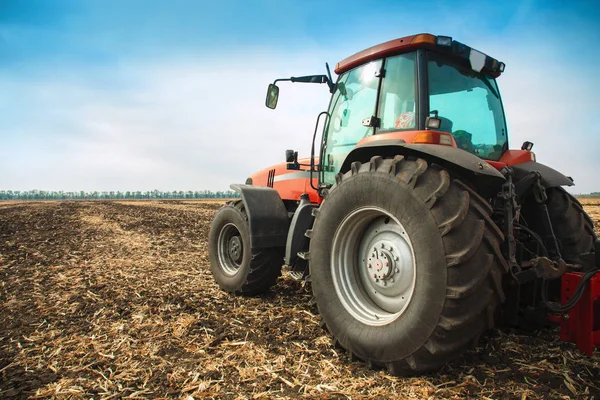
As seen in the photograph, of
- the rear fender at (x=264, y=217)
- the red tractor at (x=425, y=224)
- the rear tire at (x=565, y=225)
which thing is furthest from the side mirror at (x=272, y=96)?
the rear tire at (x=565, y=225)

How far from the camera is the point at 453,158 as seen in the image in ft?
8.67

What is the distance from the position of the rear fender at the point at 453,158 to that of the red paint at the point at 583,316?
2.60 feet

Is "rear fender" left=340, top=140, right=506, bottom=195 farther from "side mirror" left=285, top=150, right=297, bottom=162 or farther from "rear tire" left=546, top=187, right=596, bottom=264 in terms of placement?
"side mirror" left=285, top=150, right=297, bottom=162

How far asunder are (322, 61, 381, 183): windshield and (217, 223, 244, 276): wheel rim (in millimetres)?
1511

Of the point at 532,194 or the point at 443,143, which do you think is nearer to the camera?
the point at 443,143

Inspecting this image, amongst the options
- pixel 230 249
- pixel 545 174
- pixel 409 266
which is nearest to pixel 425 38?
pixel 545 174

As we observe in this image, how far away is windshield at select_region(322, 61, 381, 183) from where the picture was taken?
3.89 m

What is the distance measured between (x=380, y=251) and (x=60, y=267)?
19.5 ft

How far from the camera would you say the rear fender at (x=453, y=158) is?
8.71 feet

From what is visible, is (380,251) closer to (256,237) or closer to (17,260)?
(256,237)

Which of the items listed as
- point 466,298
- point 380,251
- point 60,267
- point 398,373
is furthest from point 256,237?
point 60,267

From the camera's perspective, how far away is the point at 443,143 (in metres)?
3.01

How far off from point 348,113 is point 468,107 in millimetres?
1187

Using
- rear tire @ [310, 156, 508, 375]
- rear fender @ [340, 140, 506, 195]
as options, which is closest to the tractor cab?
rear fender @ [340, 140, 506, 195]
